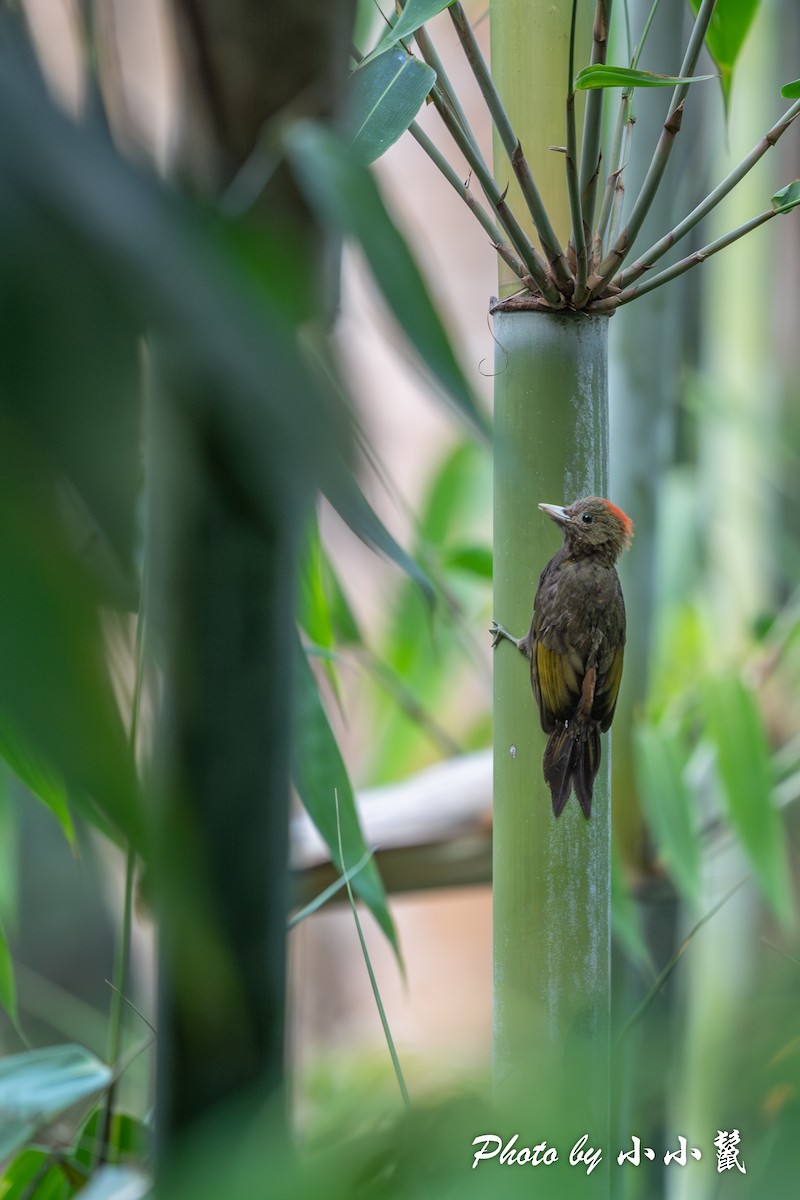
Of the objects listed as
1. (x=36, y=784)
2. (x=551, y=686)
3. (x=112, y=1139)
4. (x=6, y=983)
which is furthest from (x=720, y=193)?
(x=112, y=1139)

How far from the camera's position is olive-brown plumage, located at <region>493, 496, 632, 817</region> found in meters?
0.56

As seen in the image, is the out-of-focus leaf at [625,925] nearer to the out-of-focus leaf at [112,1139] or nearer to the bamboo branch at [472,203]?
the out-of-focus leaf at [112,1139]

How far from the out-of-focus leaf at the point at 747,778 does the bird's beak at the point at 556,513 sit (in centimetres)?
51

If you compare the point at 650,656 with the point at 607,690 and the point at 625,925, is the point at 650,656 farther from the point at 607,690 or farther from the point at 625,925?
the point at 607,690

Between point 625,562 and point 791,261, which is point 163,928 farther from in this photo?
point 791,261

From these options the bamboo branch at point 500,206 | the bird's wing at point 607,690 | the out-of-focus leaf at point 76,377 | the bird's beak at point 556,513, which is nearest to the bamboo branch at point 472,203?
the bamboo branch at point 500,206

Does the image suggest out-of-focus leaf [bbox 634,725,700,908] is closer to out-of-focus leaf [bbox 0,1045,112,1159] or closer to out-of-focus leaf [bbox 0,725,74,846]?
out-of-focus leaf [bbox 0,1045,112,1159]

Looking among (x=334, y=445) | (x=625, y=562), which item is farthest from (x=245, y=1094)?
(x=625, y=562)

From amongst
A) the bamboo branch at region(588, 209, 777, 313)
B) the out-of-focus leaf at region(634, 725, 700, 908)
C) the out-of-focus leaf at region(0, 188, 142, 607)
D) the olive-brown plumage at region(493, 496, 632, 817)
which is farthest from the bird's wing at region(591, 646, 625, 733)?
the out-of-focus leaf at region(0, 188, 142, 607)

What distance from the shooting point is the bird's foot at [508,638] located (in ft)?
1.85

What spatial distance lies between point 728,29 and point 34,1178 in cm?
86

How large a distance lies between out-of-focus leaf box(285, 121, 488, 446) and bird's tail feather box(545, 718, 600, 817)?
31 cm

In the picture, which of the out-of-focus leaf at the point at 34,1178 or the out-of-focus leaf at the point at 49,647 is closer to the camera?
the out-of-focus leaf at the point at 49,647

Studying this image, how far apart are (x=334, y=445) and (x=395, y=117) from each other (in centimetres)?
32
